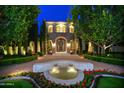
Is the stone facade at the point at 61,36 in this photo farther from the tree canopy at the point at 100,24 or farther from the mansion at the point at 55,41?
the tree canopy at the point at 100,24

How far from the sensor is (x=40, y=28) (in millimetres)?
5867

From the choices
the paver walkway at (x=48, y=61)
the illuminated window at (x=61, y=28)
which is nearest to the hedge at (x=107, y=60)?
the paver walkway at (x=48, y=61)

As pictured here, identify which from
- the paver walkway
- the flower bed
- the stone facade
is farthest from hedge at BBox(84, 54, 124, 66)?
the stone facade

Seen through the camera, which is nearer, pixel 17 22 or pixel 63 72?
pixel 63 72

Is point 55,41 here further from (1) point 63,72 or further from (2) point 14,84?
(2) point 14,84

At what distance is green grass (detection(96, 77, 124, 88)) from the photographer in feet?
17.7

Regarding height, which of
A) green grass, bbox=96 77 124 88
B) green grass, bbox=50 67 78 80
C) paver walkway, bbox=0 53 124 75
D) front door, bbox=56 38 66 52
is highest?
front door, bbox=56 38 66 52

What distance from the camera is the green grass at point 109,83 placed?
541 centimetres

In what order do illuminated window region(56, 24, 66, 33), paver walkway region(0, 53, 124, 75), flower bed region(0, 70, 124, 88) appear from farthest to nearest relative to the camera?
illuminated window region(56, 24, 66, 33), paver walkway region(0, 53, 124, 75), flower bed region(0, 70, 124, 88)

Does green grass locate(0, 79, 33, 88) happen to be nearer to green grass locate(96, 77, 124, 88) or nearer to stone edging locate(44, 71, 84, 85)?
stone edging locate(44, 71, 84, 85)

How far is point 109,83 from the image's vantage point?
17.8 feet

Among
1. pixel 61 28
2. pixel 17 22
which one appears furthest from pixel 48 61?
pixel 17 22
